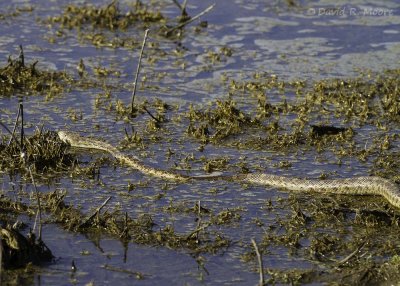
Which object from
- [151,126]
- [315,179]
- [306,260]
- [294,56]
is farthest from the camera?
[294,56]

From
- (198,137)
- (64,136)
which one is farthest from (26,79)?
(198,137)

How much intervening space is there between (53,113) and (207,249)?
17.4ft

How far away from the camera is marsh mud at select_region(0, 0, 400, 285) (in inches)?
367

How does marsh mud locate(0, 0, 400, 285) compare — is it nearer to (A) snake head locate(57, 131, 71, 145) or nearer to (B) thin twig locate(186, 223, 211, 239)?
(B) thin twig locate(186, 223, 211, 239)

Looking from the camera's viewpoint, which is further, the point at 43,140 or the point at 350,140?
the point at 350,140

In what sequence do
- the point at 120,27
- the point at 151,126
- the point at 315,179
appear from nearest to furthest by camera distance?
the point at 315,179 < the point at 151,126 < the point at 120,27

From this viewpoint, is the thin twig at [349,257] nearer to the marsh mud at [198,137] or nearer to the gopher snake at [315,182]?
the marsh mud at [198,137]

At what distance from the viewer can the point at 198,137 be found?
1323 centimetres

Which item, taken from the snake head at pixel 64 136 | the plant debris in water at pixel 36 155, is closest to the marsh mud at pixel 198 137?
the plant debris in water at pixel 36 155

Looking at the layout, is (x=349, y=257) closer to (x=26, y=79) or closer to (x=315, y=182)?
(x=315, y=182)

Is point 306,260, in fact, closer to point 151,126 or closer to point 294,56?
point 151,126

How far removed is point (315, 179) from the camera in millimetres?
11586

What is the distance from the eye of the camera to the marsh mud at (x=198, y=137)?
9.31m

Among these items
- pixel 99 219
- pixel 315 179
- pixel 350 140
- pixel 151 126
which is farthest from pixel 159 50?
pixel 99 219
